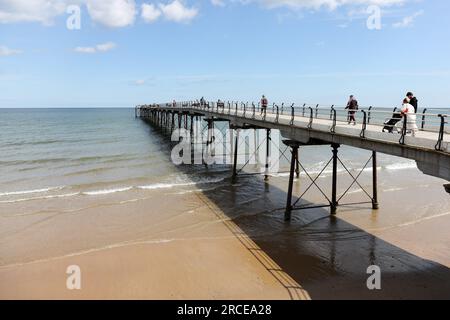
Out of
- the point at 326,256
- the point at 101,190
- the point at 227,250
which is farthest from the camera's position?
the point at 101,190

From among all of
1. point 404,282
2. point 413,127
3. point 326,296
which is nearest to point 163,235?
point 326,296

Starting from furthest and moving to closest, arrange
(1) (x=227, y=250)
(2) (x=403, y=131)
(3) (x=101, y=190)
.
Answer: (3) (x=101, y=190), (1) (x=227, y=250), (2) (x=403, y=131)

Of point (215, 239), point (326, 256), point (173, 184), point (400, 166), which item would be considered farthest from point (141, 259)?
point (400, 166)

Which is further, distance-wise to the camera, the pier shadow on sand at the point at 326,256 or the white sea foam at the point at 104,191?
the white sea foam at the point at 104,191

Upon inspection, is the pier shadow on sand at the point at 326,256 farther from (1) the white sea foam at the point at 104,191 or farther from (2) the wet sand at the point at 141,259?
(1) the white sea foam at the point at 104,191

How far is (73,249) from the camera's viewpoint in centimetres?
1180

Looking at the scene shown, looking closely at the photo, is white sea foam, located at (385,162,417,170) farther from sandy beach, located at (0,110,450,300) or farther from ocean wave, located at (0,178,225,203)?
ocean wave, located at (0,178,225,203)

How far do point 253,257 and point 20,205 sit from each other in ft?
37.0

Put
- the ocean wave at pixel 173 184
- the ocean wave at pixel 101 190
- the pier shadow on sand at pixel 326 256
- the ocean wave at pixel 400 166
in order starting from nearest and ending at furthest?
1. the pier shadow on sand at pixel 326 256
2. the ocean wave at pixel 101 190
3. the ocean wave at pixel 173 184
4. the ocean wave at pixel 400 166

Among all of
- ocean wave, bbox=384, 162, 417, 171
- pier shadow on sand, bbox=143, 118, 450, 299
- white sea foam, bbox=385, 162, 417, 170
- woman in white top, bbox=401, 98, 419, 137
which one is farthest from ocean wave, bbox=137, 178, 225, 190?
woman in white top, bbox=401, 98, 419, 137

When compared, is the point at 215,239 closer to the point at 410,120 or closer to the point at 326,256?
the point at 326,256

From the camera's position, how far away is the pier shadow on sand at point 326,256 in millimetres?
8969

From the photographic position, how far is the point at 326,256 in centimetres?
1086

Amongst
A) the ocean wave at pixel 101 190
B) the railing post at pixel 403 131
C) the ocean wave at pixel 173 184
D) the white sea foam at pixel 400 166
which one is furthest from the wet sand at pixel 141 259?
the white sea foam at pixel 400 166
